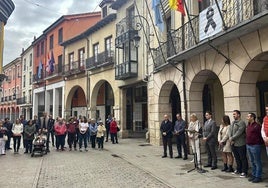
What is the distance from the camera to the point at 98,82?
24.3 metres

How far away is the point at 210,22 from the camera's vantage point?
9.70 meters

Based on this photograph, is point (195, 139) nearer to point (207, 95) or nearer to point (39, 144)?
point (207, 95)

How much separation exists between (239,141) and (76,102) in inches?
946

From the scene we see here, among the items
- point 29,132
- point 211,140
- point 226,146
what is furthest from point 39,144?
point 226,146

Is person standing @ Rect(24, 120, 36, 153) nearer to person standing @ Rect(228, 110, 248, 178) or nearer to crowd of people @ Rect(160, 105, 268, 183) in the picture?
crowd of people @ Rect(160, 105, 268, 183)

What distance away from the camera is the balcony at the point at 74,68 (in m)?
26.7

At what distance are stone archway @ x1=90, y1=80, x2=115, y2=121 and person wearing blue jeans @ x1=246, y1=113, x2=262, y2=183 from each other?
17.5 m

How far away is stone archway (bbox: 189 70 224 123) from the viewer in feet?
40.3

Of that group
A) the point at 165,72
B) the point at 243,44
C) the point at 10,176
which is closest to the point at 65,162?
the point at 10,176

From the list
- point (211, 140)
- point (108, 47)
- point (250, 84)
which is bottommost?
point (211, 140)

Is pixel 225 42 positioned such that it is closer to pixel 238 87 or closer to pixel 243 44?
pixel 243 44

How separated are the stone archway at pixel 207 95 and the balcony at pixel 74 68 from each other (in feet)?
45.1

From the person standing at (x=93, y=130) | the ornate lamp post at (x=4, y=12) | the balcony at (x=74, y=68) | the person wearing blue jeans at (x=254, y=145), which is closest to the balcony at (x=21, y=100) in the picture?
the balcony at (x=74, y=68)

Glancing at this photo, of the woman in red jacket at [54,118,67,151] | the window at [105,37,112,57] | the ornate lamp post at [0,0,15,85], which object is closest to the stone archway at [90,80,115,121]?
the window at [105,37,112,57]
